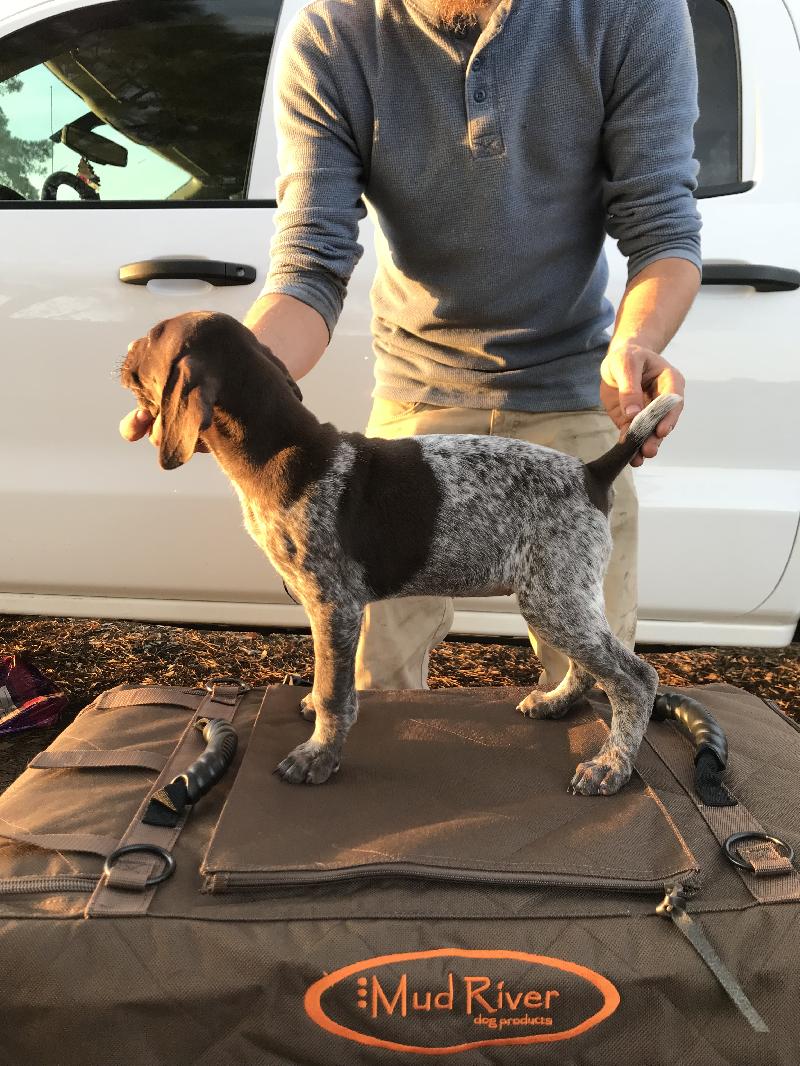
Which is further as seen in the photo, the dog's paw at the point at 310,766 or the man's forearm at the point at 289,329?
the man's forearm at the point at 289,329

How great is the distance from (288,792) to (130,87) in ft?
8.25

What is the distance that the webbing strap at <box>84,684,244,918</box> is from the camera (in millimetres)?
1811

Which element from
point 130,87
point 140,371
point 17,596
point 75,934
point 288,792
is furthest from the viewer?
point 17,596

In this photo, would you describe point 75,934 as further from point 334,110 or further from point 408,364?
point 334,110

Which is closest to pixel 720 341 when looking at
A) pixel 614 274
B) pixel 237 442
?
pixel 614 274

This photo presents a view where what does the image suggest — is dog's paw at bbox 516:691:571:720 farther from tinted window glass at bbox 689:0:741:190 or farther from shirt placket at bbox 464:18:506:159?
tinted window glass at bbox 689:0:741:190

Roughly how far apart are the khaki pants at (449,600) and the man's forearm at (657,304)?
0.35 metres

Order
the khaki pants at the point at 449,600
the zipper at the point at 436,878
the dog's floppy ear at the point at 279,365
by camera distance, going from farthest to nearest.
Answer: the khaki pants at the point at 449,600 → the dog's floppy ear at the point at 279,365 → the zipper at the point at 436,878

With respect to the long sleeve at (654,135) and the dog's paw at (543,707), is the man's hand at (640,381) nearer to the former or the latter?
the long sleeve at (654,135)

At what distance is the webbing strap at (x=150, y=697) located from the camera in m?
2.59

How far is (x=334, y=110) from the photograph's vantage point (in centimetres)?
244

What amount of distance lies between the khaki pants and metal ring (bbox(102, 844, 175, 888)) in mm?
861

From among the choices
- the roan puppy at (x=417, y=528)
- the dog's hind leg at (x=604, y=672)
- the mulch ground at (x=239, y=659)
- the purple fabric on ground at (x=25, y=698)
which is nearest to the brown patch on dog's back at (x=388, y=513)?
the roan puppy at (x=417, y=528)

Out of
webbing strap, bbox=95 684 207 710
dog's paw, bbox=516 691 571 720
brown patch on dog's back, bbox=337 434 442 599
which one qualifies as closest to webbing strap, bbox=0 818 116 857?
webbing strap, bbox=95 684 207 710
